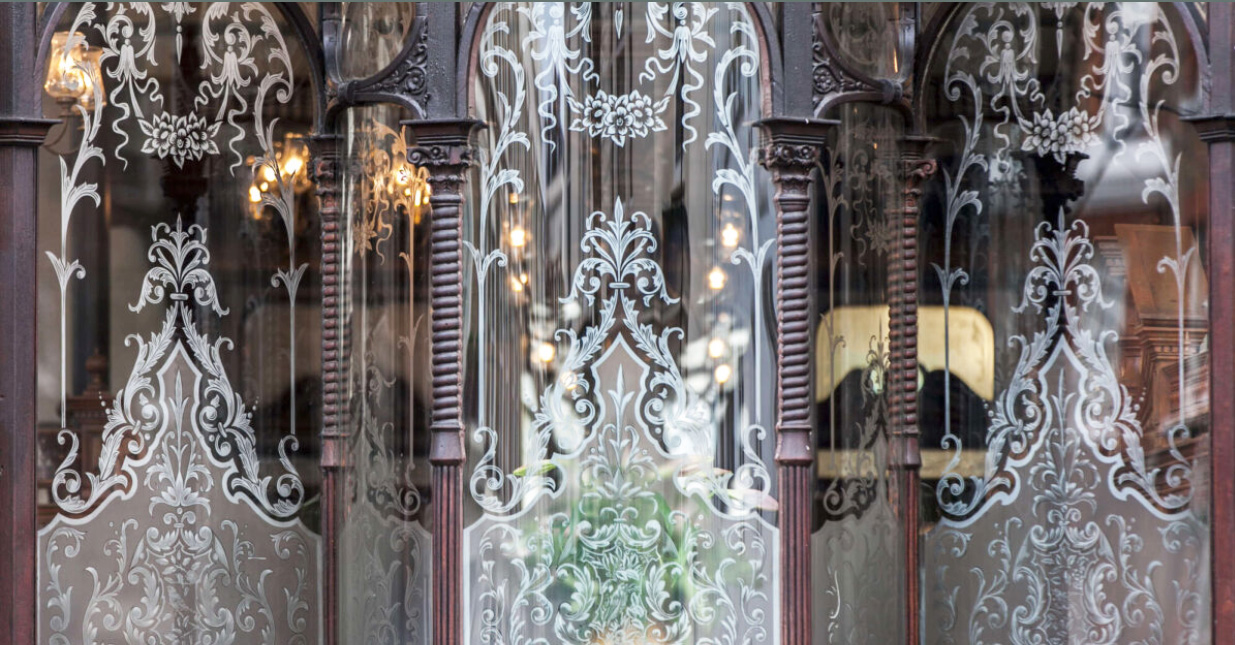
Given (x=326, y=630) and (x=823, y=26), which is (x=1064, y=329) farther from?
(x=326, y=630)

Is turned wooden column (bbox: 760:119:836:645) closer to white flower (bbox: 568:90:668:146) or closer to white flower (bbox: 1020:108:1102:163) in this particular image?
white flower (bbox: 568:90:668:146)

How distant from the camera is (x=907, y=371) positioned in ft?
24.3

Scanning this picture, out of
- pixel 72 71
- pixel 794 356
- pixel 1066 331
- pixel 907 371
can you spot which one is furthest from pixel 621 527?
pixel 72 71

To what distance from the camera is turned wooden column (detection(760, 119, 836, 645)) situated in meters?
6.85

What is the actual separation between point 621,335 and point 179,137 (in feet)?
7.39

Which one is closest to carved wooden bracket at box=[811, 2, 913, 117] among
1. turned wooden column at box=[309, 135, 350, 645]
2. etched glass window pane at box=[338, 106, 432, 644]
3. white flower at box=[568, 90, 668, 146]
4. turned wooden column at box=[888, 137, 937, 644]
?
turned wooden column at box=[888, 137, 937, 644]

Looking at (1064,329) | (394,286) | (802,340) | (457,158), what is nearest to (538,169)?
(457,158)

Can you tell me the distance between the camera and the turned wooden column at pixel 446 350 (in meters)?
6.92

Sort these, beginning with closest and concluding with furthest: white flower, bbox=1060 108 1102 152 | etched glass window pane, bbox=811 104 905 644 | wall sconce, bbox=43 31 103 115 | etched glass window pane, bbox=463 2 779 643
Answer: etched glass window pane, bbox=463 2 779 643, etched glass window pane, bbox=811 104 905 644, wall sconce, bbox=43 31 103 115, white flower, bbox=1060 108 1102 152

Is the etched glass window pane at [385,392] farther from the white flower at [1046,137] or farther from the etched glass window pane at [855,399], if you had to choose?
the white flower at [1046,137]

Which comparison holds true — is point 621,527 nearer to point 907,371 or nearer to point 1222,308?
point 907,371

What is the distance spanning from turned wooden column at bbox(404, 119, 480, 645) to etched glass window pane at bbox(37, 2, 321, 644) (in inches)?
34.5

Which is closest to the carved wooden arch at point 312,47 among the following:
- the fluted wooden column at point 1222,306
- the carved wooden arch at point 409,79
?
the carved wooden arch at point 409,79

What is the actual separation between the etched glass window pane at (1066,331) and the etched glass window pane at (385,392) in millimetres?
2309
